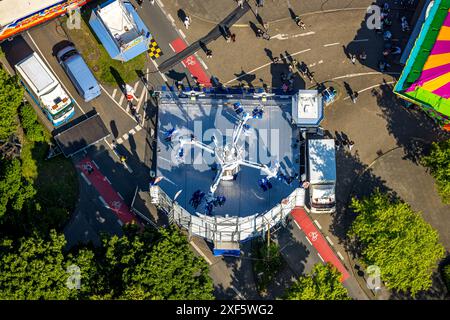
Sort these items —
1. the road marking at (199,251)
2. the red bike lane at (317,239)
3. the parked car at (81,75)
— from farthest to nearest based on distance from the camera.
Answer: the parked car at (81,75), the red bike lane at (317,239), the road marking at (199,251)

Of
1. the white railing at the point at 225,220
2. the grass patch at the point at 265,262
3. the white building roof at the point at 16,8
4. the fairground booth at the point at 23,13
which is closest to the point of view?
the white railing at the point at 225,220

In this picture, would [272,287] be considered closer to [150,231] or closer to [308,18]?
[150,231]

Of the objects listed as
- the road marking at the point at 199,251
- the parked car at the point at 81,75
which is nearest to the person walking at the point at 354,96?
the road marking at the point at 199,251

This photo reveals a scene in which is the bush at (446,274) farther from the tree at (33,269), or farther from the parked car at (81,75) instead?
the parked car at (81,75)

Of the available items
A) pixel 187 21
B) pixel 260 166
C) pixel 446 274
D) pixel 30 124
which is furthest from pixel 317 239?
pixel 30 124

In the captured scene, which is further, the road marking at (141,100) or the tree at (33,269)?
the road marking at (141,100)

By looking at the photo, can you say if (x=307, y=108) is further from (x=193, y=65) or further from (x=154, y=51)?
(x=154, y=51)

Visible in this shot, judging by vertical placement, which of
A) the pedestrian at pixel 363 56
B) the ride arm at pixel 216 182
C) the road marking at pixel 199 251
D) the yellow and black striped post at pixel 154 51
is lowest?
the road marking at pixel 199 251
